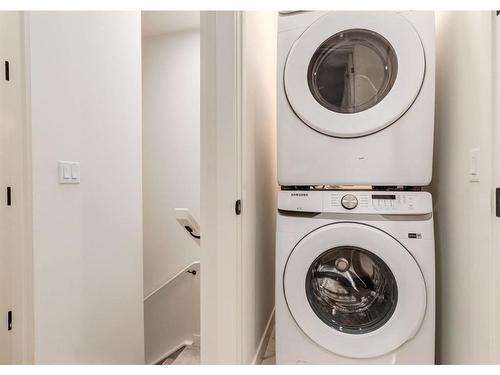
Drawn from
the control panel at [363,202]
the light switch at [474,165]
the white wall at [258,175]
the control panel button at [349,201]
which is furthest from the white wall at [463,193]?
the white wall at [258,175]

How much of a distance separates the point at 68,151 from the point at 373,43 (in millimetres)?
1439

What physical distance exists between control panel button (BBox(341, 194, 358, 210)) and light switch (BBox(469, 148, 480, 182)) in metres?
0.38

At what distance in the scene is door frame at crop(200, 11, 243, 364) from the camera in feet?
3.60

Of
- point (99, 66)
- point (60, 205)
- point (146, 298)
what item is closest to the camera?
point (60, 205)

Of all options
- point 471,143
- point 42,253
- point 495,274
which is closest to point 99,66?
point 42,253

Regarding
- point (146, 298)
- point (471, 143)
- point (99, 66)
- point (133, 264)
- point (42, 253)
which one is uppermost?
point (99, 66)

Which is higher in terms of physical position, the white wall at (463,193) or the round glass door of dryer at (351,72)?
the round glass door of dryer at (351,72)

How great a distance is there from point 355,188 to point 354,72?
49cm

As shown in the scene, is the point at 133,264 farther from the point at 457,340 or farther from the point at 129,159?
the point at 457,340

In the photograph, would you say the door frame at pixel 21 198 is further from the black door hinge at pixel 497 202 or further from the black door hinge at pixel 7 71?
the black door hinge at pixel 497 202

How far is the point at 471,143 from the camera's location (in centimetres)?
104

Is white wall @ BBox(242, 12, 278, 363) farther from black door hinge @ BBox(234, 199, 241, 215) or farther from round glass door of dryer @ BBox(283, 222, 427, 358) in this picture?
round glass door of dryer @ BBox(283, 222, 427, 358)

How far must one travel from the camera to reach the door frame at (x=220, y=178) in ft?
3.60

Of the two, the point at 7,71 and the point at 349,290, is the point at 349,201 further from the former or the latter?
the point at 7,71
